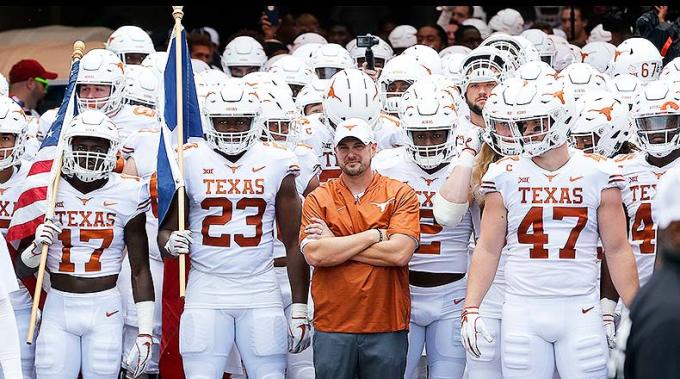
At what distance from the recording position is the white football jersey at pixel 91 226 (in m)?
7.96

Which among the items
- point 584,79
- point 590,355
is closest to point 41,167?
point 590,355

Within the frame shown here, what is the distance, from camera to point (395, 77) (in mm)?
10195

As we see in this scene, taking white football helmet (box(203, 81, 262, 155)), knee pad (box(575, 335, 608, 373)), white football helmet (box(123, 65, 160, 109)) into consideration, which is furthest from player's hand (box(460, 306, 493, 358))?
white football helmet (box(123, 65, 160, 109))

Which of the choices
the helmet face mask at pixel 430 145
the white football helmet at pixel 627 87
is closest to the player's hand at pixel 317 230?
the helmet face mask at pixel 430 145

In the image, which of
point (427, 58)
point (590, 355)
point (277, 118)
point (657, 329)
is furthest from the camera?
point (427, 58)

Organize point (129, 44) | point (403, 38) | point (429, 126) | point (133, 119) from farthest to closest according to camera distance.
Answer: point (403, 38) → point (129, 44) → point (133, 119) → point (429, 126)

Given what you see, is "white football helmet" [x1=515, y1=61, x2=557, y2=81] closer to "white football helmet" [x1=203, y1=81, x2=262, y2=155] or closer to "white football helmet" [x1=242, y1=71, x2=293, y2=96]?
"white football helmet" [x1=242, y1=71, x2=293, y2=96]

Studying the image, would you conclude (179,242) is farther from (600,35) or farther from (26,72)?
(600,35)

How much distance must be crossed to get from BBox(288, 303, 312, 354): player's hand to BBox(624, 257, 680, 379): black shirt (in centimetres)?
352

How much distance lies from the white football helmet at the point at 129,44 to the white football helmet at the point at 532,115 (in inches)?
170

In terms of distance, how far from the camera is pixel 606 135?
8461mm

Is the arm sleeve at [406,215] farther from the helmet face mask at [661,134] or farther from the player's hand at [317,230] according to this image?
the helmet face mask at [661,134]

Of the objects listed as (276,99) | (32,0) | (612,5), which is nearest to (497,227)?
(276,99)

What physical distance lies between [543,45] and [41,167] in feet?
15.3
